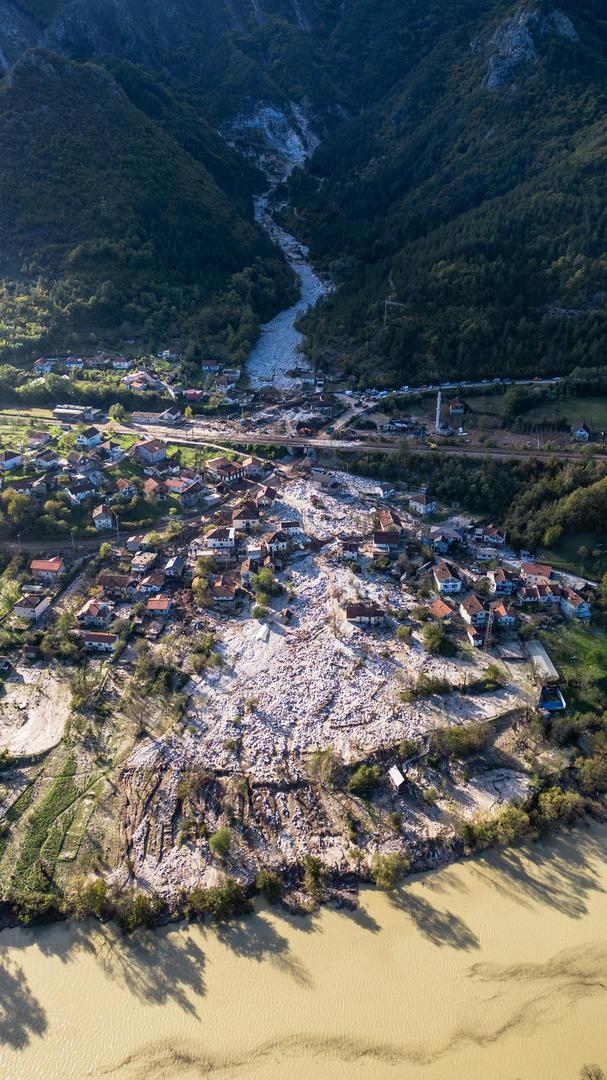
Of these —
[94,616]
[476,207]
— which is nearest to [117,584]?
[94,616]

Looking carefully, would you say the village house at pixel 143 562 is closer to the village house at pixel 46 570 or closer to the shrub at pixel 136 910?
the village house at pixel 46 570

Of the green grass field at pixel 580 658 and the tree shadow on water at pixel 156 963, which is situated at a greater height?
the green grass field at pixel 580 658

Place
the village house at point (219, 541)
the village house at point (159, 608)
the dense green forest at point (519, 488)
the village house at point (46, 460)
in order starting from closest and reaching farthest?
1. the village house at point (159, 608)
2. the dense green forest at point (519, 488)
3. the village house at point (219, 541)
4. the village house at point (46, 460)

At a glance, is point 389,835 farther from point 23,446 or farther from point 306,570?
point 23,446

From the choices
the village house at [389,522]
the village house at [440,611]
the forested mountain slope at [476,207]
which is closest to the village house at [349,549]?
the village house at [389,522]

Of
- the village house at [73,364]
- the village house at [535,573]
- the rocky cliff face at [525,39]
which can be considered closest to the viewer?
the village house at [535,573]

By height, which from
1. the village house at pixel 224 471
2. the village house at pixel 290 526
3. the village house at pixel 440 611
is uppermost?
the village house at pixel 224 471

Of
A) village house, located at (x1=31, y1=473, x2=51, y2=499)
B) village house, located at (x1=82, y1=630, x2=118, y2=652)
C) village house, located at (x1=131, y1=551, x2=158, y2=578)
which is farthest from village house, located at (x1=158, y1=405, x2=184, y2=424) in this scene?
village house, located at (x1=82, y1=630, x2=118, y2=652)
